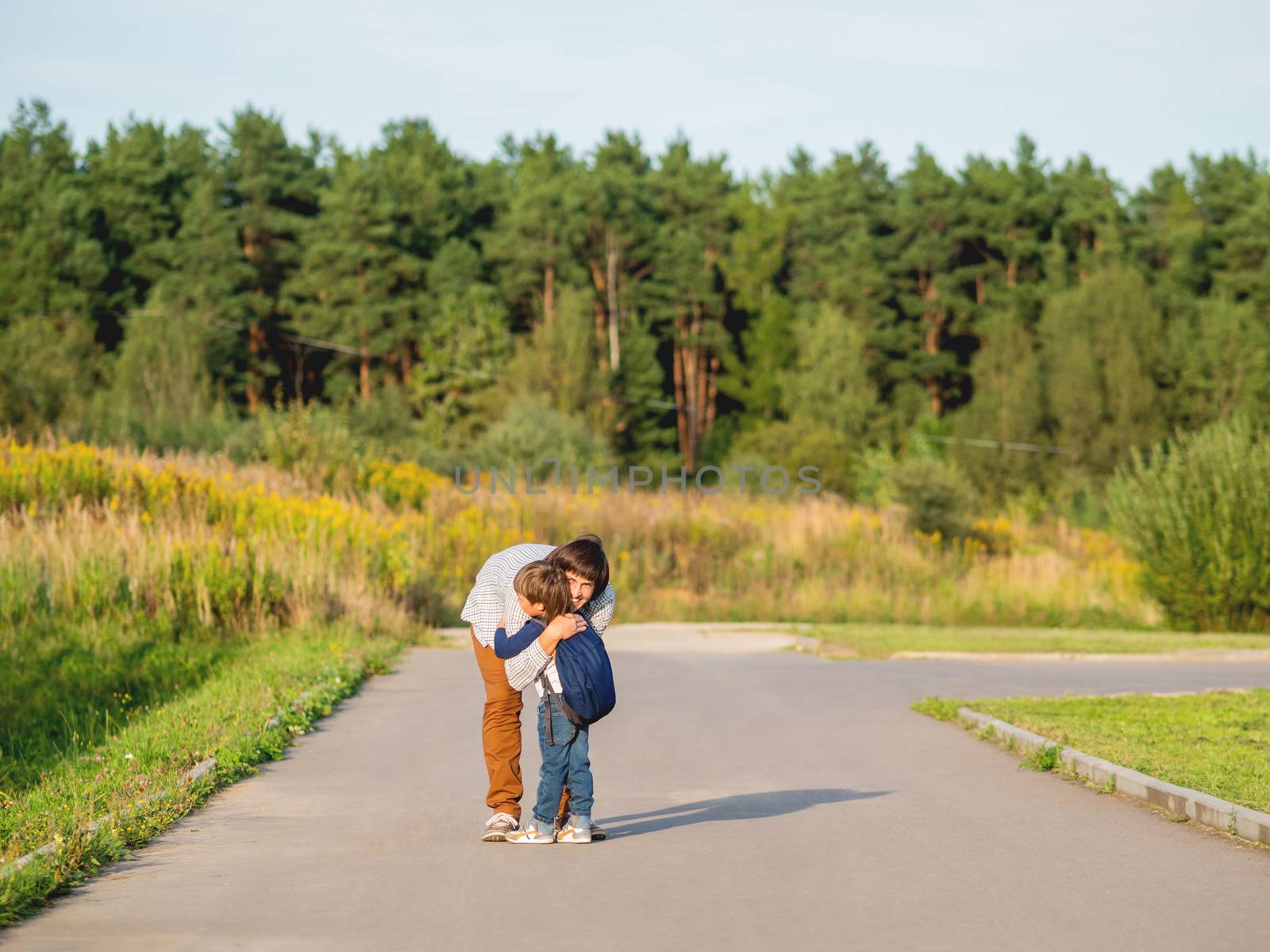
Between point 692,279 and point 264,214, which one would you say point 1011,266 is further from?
point 264,214

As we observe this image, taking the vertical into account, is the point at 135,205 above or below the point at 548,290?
above

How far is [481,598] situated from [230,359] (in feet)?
223

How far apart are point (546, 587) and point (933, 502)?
25.7m

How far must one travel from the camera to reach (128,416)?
36.7 m

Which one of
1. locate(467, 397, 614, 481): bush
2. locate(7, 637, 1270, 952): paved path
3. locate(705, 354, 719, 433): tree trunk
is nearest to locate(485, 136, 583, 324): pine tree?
locate(705, 354, 719, 433): tree trunk

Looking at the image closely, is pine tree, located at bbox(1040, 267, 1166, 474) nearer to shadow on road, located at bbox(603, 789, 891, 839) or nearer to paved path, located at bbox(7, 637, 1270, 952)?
paved path, located at bbox(7, 637, 1270, 952)

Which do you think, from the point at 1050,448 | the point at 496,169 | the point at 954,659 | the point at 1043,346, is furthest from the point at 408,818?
the point at 496,169

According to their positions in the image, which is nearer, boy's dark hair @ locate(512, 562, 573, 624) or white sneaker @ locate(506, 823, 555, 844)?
boy's dark hair @ locate(512, 562, 573, 624)

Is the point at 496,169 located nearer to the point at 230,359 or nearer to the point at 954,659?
the point at 230,359

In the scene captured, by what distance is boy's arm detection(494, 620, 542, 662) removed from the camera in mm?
7902

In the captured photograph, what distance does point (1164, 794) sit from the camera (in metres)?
9.06

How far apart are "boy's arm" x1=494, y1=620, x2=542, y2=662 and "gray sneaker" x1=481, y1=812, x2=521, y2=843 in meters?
0.85

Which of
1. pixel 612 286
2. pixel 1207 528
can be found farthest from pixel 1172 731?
pixel 612 286

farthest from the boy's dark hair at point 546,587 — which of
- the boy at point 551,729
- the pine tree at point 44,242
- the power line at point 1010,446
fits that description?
the pine tree at point 44,242
